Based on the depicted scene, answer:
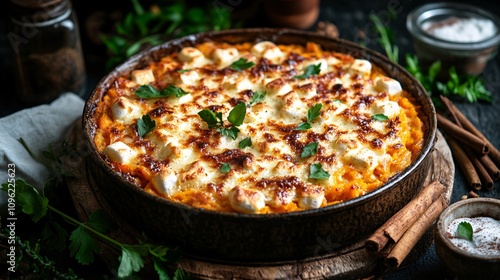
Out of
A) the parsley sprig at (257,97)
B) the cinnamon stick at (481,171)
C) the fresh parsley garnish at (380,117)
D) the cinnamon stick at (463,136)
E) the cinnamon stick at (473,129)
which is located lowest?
the cinnamon stick at (481,171)

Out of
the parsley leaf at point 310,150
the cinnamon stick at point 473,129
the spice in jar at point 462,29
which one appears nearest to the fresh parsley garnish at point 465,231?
the parsley leaf at point 310,150

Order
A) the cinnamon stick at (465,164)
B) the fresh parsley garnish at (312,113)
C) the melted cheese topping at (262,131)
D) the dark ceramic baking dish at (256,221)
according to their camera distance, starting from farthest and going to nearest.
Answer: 1. the cinnamon stick at (465,164)
2. the fresh parsley garnish at (312,113)
3. the melted cheese topping at (262,131)
4. the dark ceramic baking dish at (256,221)

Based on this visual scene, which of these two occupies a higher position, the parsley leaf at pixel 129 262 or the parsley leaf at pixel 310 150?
the parsley leaf at pixel 310 150

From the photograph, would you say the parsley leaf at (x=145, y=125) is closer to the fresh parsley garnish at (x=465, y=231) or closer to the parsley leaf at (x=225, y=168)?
the parsley leaf at (x=225, y=168)

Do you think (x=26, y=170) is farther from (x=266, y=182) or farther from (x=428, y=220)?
(x=428, y=220)

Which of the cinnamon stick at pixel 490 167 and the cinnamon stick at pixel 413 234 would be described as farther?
the cinnamon stick at pixel 490 167

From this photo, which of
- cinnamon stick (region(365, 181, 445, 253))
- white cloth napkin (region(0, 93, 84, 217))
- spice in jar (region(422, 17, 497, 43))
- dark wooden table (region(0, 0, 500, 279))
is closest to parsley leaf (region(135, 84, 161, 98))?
white cloth napkin (region(0, 93, 84, 217))

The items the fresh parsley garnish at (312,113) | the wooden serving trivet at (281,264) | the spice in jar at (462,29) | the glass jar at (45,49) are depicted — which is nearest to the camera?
the wooden serving trivet at (281,264)

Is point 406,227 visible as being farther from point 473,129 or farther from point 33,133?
point 33,133

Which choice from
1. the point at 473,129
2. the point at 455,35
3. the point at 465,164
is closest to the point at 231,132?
the point at 465,164
